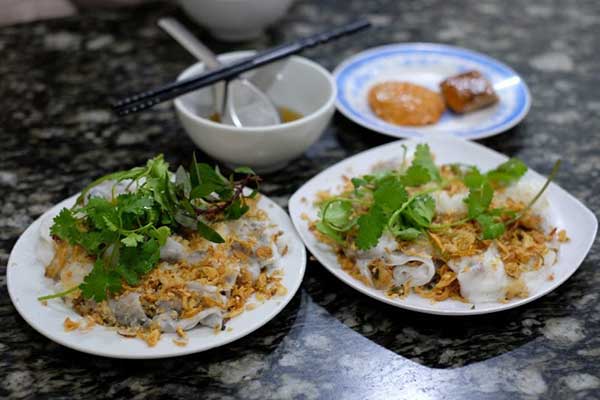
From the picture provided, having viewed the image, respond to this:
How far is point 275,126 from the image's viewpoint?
5.48 feet

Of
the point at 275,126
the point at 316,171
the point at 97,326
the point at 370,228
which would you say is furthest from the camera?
the point at 316,171

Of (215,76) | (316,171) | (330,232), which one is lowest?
(316,171)

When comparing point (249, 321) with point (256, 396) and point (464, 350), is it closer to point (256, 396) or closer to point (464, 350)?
point (256, 396)

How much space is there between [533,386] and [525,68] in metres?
1.40

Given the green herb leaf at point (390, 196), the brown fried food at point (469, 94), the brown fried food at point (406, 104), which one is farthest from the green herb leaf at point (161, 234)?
the brown fried food at point (469, 94)

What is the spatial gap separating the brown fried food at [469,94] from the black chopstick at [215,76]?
303 mm

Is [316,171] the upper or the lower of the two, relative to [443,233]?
lower

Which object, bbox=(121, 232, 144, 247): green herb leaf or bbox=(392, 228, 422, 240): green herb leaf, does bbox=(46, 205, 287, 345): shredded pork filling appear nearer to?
bbox=(121, 232, 144, 247): green herb leaf

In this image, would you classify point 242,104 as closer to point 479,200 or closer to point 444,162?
point 444,162

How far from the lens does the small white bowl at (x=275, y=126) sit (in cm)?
168

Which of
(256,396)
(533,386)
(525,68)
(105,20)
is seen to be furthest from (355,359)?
(105,20)

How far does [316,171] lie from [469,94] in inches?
20.0

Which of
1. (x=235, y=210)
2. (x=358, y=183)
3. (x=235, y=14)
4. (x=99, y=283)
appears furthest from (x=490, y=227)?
(x=235, y=14)

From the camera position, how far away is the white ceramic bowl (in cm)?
226
